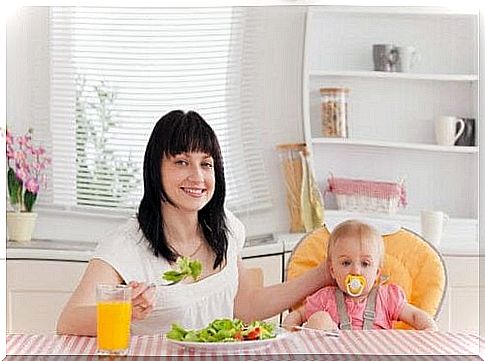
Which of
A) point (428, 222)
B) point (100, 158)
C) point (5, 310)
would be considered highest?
point (100, 158)

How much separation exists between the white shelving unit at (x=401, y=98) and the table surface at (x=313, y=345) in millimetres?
410

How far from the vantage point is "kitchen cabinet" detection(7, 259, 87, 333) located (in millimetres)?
2932

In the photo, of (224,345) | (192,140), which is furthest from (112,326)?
(192,140)

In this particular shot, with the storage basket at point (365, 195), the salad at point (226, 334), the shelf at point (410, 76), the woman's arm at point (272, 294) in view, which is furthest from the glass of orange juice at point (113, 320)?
the shelf at point (410, 76)

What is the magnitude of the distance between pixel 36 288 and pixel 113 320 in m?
0.46

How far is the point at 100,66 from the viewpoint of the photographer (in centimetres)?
295

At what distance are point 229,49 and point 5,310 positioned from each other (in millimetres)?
978

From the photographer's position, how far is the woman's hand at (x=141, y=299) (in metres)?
2.83

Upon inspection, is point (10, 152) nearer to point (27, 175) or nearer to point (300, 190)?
point (27, 175)

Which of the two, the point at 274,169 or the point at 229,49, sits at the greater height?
the point at 229,49

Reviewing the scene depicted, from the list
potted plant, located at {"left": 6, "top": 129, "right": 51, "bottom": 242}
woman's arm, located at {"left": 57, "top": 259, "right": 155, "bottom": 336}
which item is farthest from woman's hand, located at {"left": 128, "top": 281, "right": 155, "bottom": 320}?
potted plant, located at {"left": 6, "top": 129, "right": 51, "bottom": 242}

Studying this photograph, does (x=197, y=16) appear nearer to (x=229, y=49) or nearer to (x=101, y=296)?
(x=229, y=49)

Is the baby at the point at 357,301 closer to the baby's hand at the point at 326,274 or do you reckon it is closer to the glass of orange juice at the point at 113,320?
the baby's hand at the point at 326,274

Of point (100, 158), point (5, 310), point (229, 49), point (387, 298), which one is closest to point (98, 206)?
point (100, 158)
